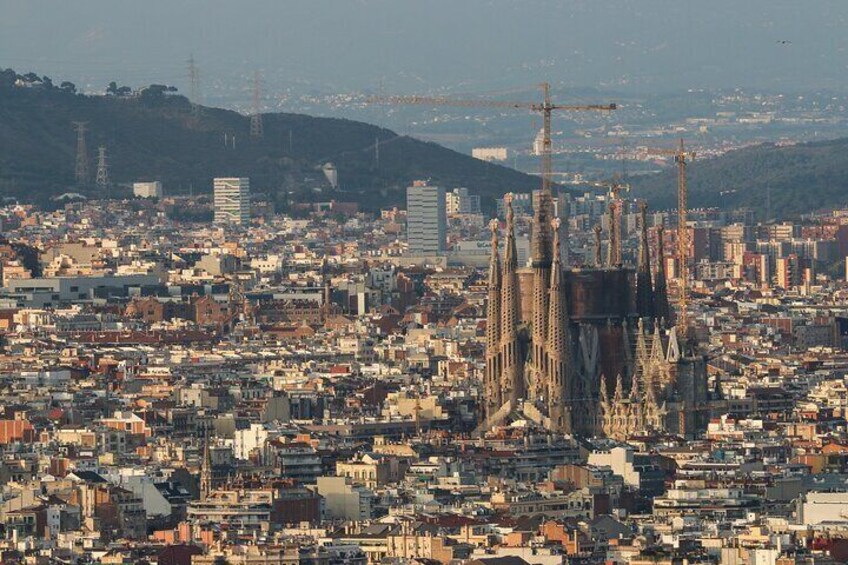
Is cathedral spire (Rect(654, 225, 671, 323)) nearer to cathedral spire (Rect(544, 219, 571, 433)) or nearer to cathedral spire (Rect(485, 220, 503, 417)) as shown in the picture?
cathedral spire (Rect(544, 219, 571, 433))

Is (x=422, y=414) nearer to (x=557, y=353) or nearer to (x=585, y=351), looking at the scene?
(x=557, y=353)

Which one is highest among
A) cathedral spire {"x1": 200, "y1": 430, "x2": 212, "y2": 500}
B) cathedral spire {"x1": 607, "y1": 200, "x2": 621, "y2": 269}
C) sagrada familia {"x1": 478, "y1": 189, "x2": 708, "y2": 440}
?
cathedral spire {"x1": 607, "y1": 200, "x2": 621, "y2": 269}

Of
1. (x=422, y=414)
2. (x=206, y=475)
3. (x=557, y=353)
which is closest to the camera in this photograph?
(x=206, y=475)

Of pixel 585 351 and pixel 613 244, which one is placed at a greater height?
pixel 613 244

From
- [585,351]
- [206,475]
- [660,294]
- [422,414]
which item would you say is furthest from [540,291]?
[206,475]

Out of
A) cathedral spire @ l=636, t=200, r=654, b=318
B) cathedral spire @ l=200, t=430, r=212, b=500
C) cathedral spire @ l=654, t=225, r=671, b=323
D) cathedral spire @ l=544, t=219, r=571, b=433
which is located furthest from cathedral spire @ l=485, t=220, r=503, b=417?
cathedral spire @ l=200, t=430, r=212, b=500

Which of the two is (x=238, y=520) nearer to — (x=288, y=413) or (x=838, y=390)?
(x=288, y=413)

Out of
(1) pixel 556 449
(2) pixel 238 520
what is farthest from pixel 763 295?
(2) pixel 238 520
